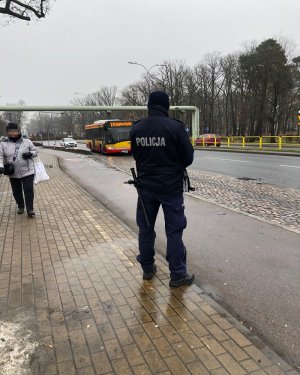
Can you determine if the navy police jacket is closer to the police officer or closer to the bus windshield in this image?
the police officer

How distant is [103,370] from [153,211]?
5.95 ft

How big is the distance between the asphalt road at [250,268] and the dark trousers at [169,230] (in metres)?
0.46

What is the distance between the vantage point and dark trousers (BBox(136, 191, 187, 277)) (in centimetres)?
398

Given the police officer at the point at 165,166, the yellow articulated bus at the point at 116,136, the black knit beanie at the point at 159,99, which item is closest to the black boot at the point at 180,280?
the police officer at the point at 165,166

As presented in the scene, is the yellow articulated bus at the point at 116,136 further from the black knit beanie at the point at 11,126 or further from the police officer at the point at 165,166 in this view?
the police officer at the point at 165,166

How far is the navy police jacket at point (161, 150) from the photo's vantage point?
3.84 m

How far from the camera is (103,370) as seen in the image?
275cm

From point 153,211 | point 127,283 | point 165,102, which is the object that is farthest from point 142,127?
point 127,283

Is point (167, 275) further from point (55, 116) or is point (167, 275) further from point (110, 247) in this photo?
point (55, 116)

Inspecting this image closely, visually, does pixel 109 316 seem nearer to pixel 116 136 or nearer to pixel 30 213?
pixel 30 213

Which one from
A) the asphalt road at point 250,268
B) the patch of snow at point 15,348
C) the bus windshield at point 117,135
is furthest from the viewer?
the bus windshield at point 117,135

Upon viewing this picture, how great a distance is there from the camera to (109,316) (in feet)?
11.5

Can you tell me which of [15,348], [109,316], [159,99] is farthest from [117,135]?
[15,348]

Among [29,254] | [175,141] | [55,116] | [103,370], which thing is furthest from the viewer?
[55,116]
